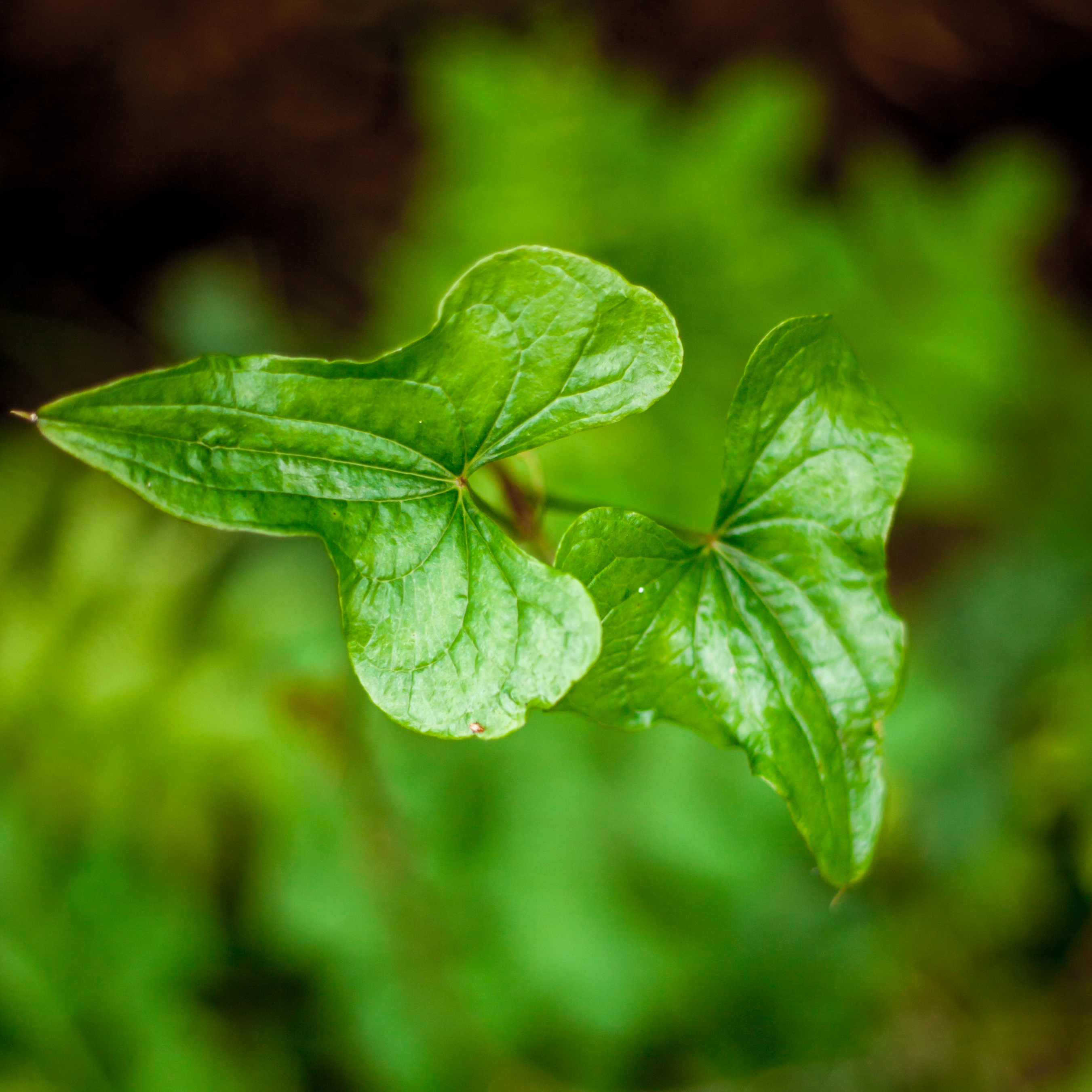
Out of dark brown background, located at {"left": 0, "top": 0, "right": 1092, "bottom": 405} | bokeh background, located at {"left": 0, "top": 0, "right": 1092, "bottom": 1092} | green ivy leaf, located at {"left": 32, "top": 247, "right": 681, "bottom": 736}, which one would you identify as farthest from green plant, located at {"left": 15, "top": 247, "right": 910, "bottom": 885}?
dark brown background, located at {"left": 0, "top": 0, "right": 1092, "bottom": 405}

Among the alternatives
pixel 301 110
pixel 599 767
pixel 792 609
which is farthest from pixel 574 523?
pixel 301 110

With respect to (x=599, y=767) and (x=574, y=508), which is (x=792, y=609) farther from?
(x=599, y=767)

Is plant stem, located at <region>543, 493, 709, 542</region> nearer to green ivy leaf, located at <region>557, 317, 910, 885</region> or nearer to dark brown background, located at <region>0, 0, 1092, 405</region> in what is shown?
green ivy leaf, located at <region>557, 317, 910, 885</region>

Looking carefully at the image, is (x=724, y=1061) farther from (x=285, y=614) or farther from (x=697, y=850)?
(x=285, y=614)

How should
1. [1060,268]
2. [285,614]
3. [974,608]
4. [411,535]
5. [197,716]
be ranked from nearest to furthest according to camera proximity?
[411,535] < [197,716] < [285,614] < [974,608] < [1060,268]

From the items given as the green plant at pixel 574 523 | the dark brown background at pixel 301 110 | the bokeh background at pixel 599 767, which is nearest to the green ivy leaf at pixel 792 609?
the green plant at pixel 574 523

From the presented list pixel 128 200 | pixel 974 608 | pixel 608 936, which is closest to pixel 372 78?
pixel 128 200
